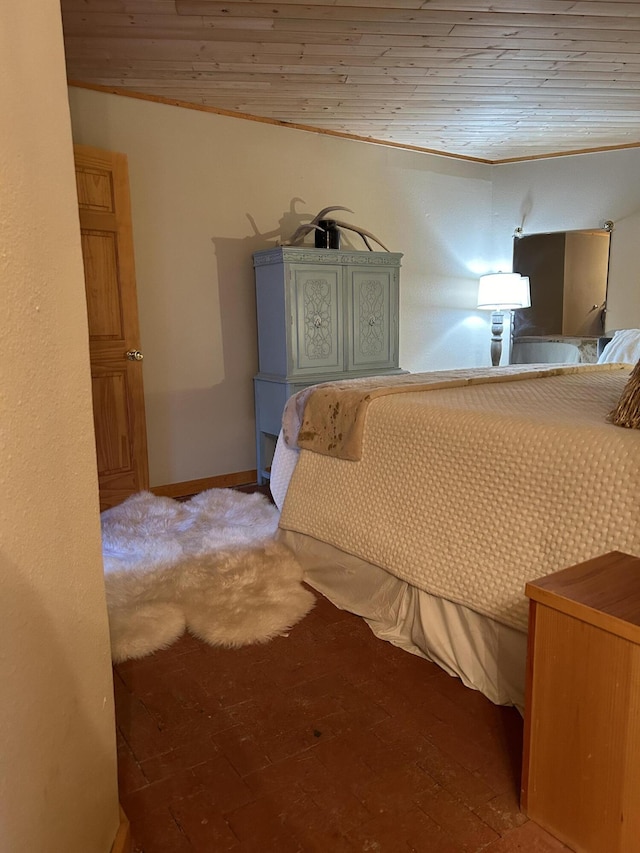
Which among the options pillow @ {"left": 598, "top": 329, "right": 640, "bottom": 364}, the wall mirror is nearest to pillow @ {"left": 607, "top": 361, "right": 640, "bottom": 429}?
pillow @ {"left": 598, "top": 329, "right": 640, "bottom": 364}

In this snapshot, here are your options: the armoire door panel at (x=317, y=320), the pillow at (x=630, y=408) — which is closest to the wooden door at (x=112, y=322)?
the armoire door panel at (x=317, y=320)

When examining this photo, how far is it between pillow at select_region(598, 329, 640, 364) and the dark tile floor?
8.33ft

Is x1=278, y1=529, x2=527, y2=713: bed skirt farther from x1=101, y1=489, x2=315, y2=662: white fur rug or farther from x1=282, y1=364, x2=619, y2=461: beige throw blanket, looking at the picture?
x1=282, y1=364, x2=619, y2=461: beige throw blanket

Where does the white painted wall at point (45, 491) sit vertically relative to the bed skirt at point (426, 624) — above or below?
above

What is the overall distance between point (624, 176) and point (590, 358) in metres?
1.31

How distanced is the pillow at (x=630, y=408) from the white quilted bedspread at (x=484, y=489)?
0.10 feet

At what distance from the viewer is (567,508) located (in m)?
1.59

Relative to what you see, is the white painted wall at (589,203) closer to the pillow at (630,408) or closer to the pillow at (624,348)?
the pillow at (624,348)

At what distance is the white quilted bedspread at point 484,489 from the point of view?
155cm

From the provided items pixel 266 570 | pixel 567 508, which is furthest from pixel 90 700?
pixel 266 570

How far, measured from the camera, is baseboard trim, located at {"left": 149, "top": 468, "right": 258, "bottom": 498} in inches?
151

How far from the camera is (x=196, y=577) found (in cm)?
250

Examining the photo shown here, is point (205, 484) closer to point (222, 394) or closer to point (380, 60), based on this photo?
point (222, 394)

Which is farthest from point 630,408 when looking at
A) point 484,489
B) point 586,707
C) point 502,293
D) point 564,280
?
point 564,280
